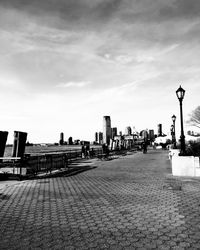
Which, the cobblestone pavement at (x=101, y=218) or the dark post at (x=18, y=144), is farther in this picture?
the dark post at (x=18, y=144)

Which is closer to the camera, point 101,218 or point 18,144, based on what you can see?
point 101,218

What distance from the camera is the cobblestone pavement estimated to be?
14.2ft

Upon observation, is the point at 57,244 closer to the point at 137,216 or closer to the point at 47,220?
the point at 47,220

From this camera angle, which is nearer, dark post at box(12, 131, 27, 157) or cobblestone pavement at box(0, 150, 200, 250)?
cobblestone pavement at box(0, 150, 200, 250)

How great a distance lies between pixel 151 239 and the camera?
175 inches

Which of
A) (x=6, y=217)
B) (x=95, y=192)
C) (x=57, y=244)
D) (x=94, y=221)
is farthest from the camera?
(x=95, y=192)

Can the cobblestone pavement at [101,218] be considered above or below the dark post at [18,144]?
below

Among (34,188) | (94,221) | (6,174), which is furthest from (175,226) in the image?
(6,174)

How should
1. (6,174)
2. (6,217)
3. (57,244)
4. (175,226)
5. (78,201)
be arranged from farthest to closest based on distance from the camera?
(6,174) < (78,201) < (6,217) < (175,226) < (57,244)

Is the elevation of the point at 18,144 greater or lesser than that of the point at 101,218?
greater

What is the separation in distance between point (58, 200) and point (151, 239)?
157 inches

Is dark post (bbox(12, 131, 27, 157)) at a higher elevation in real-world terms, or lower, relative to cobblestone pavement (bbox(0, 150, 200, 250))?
higher

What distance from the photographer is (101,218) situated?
5.72 metres

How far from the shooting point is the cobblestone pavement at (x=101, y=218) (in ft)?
14.2
